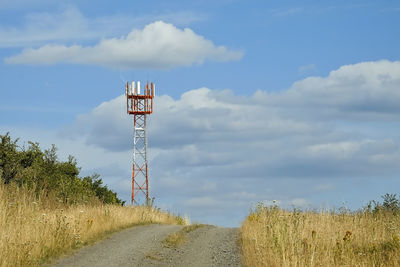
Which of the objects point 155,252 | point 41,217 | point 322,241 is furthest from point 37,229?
point 322,241

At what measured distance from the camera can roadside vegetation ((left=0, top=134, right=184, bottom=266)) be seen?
47.5ft

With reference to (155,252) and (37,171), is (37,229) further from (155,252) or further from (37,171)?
(37,171)

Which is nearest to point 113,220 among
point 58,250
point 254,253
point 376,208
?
point 58,250

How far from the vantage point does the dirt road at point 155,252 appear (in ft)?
48.1

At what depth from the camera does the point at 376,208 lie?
69.3 feet

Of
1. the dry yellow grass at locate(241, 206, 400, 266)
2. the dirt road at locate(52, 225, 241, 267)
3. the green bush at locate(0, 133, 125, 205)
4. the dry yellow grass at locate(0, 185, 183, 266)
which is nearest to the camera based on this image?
the dry yellow grass at locate(241, 206, 400, 266)

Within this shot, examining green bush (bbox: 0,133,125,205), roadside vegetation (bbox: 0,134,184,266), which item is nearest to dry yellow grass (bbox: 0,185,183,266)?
roadside vegetation (bbox: 0,134,184,266)

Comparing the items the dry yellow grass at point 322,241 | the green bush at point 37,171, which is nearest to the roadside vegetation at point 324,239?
the dry yellow grass at point 322,241

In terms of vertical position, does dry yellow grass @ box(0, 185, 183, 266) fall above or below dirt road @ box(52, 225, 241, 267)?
above

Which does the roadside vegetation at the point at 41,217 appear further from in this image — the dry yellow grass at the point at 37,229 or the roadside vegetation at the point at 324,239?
the roadside vegetation at the point at 324,239

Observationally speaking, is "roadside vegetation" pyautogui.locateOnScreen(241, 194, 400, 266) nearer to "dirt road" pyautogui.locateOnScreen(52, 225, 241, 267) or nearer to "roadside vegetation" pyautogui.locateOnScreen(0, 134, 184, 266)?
"dirt road" pyautogui.locateOnScreen(52, 225, 241, 267)

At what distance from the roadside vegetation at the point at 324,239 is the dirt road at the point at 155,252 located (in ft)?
2.77

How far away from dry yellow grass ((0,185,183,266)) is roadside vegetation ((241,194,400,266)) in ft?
19.5

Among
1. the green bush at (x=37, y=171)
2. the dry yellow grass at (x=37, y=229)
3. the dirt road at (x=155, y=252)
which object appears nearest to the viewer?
the dry yellow grass at (x=37, y=229)
